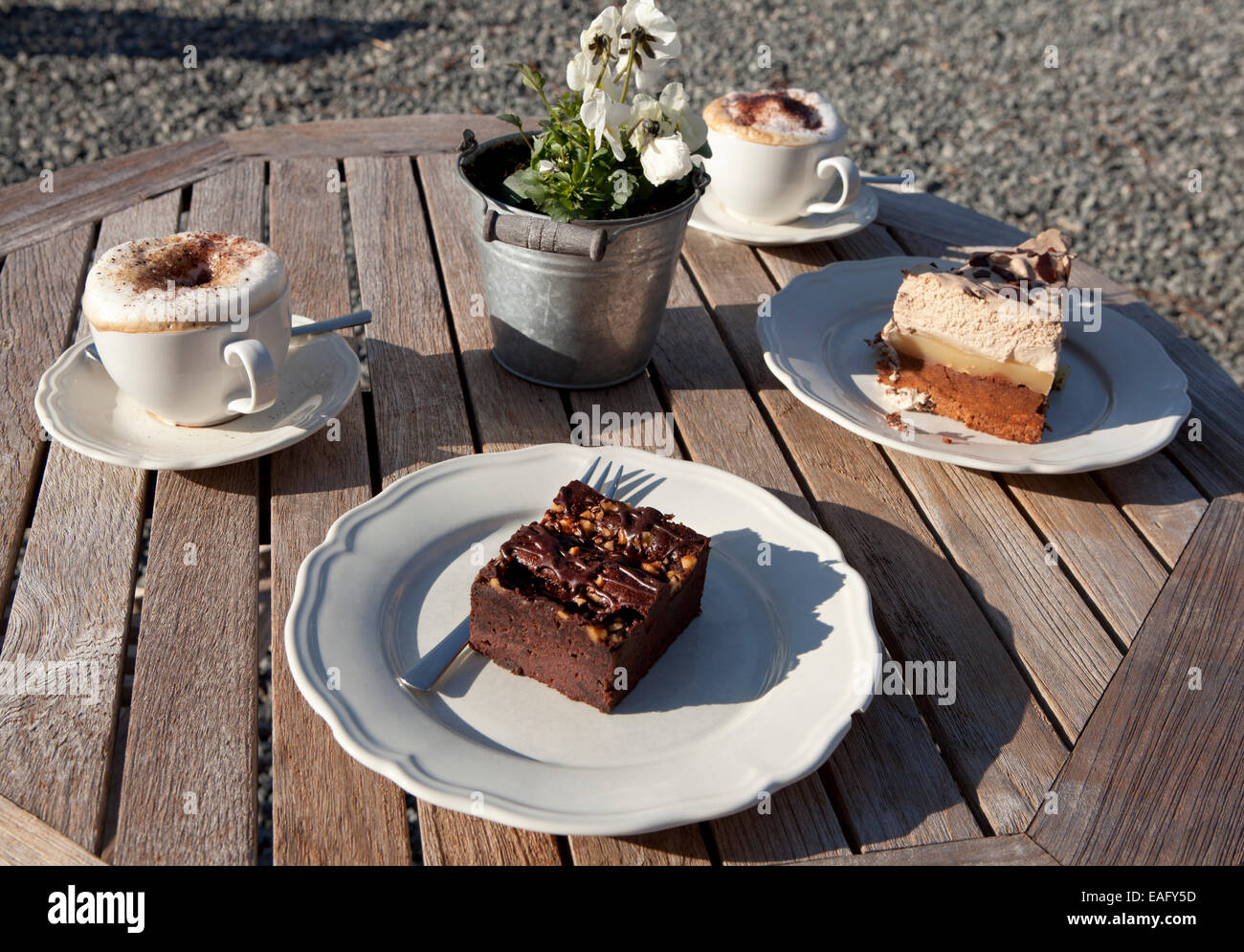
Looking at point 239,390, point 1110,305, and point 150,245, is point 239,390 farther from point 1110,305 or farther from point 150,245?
point 1110,305

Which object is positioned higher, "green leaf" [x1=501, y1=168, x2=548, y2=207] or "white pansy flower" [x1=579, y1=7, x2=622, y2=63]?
"white pansy flower" [x1=579, y1=7, x2=622, y2=63]

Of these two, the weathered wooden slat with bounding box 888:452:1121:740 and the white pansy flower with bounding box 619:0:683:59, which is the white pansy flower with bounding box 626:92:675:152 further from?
the weathered wooden slat with bounding box 888:452:1121:740

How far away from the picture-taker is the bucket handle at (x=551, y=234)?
1575 mm

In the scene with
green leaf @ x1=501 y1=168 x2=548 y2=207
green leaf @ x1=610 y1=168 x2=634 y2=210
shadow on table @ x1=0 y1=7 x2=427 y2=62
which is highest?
green leaf @ x1=610 y1=168 x2=634 y2=210

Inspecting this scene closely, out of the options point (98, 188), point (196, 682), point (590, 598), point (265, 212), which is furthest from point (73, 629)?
point (98, 188)

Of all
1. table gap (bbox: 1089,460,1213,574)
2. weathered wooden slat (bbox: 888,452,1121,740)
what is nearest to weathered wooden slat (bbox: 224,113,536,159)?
weathered wooden slat (bbox: 888,452,1121,740)

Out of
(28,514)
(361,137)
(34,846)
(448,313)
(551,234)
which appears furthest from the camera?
(361,137)

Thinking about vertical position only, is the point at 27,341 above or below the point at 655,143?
below

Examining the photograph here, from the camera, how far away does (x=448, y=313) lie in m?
2.00

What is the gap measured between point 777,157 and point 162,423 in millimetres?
1324

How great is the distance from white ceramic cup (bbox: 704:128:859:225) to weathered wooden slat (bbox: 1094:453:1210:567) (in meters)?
0.84

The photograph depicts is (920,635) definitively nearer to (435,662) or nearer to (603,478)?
(603,478)

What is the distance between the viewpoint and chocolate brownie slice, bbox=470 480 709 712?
1.20 m
